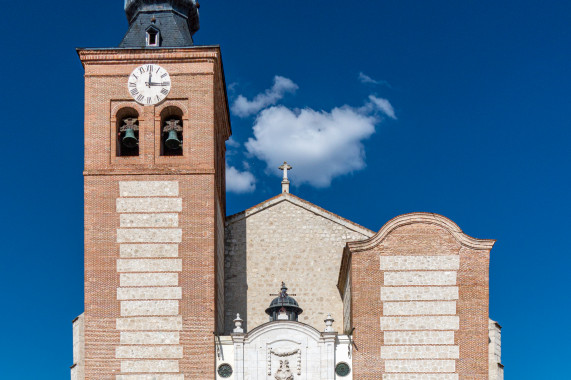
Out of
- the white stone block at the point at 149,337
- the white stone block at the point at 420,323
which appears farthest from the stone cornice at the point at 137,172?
the white stone block at the point at 420,323

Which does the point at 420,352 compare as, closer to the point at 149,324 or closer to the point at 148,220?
the point at 149,324

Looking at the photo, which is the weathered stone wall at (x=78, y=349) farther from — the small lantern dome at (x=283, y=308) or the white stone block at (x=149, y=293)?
the small lantern dome at (x=283, y=308)

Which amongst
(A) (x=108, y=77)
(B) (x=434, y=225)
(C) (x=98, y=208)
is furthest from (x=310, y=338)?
(A) (x=108, y=77)

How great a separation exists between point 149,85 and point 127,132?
1.84m

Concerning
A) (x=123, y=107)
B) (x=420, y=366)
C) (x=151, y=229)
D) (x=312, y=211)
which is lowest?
(x=420, y=366)

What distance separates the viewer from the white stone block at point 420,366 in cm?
3519

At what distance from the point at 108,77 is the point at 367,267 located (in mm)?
11142

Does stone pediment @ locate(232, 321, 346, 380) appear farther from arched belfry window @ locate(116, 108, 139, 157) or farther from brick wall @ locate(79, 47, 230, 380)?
arched belfry window @ locate(116, 108, 139, 157)

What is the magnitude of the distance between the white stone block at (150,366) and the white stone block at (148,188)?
220 inches

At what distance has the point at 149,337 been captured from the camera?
116 ft

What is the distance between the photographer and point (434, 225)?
3631cm

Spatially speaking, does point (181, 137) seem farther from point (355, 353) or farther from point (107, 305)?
point (355, 353)

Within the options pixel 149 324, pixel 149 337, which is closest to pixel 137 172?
pixel 149 324

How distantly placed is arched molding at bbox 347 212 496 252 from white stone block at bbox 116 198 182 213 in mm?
5982
